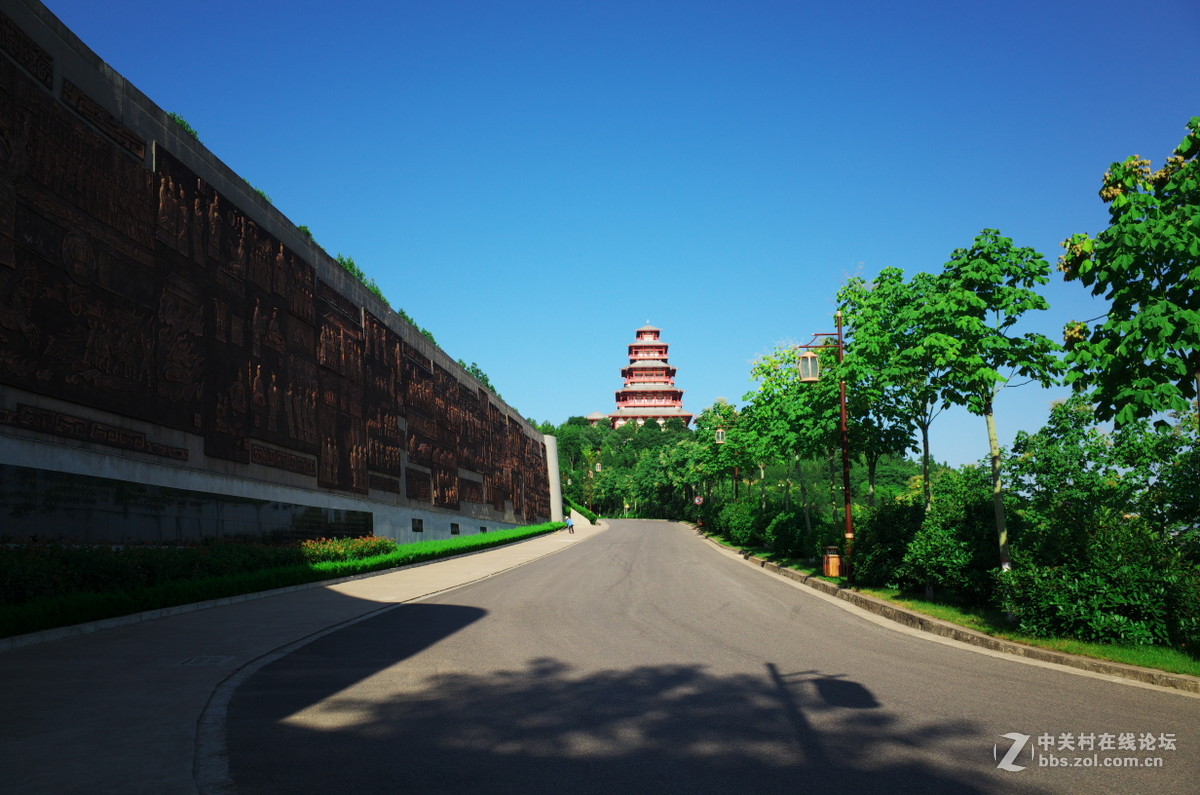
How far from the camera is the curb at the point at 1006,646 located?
30.5ft

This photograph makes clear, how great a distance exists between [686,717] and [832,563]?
16.1 meters

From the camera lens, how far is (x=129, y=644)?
37.5 feet

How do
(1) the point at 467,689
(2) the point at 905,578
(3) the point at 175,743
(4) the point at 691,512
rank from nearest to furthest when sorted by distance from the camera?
(3) the point at 175,743 < (1) the point at 467,689 < (2) the point at 905,578 < (4) the point at 691,512

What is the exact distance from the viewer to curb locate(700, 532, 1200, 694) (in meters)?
9.28

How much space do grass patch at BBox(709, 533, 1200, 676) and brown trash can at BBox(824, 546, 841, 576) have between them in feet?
6.31

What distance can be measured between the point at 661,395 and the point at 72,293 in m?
143

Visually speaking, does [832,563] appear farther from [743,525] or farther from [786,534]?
[743,525]

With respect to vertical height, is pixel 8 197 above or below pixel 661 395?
below

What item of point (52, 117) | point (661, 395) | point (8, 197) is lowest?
point (8, 197)

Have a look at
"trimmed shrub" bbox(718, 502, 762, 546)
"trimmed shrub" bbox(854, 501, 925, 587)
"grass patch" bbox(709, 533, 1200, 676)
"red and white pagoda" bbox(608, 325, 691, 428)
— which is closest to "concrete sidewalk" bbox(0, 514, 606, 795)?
"grass patch" bbox(709, 533, 1200, 676)

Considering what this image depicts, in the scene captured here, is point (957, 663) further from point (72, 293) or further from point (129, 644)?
point (72, 293)

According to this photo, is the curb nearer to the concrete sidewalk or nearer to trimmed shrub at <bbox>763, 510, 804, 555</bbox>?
the concrete sidewalk

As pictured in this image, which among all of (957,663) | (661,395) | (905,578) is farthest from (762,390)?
(661,395)

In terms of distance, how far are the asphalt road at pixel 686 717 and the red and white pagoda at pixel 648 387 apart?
14170cm
